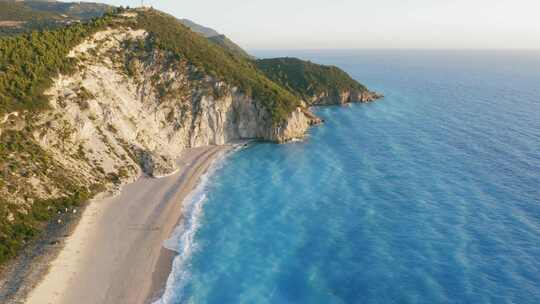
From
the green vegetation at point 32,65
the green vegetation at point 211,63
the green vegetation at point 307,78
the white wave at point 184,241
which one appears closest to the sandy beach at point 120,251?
the white wave at point 184,241

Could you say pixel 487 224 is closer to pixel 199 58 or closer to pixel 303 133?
pixel 303 133

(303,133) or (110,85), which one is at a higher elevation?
(110,85)

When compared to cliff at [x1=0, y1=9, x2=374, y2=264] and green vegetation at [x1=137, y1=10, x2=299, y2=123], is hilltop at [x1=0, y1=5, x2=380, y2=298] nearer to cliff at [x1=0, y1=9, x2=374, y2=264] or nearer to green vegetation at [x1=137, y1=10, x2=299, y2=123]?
cliff at [x1=0, y1=9, x2=374, y2=264]

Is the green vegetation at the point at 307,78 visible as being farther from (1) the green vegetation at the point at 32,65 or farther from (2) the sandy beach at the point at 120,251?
(2) the sandy beach at the point at 120,251

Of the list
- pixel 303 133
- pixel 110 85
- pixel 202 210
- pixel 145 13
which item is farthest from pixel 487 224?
pixel 145 13

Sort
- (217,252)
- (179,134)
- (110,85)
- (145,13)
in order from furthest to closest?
(145,13)
(179,134)
(110,85)
(217,252)

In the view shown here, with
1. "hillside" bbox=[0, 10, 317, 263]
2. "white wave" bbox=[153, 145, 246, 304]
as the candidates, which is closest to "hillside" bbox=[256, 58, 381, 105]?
"hillside" bbox=[0, 10, 317, 263]
